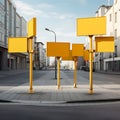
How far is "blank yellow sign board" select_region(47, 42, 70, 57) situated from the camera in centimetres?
2153

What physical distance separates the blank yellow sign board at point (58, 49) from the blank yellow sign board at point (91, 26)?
309 centimetres

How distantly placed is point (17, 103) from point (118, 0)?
7172cm

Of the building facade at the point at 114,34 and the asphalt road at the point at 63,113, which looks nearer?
the asphalt road at the point at 63,113

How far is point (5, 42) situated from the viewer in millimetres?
79500

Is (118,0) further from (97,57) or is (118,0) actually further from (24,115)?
(24,115)

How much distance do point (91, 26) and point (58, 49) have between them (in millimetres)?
3743

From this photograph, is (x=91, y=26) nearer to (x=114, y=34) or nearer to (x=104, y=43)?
(x=104, y=43)

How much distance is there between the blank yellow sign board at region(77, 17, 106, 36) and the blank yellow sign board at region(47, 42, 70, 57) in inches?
122

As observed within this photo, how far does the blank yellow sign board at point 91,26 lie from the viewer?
1832 centimetres

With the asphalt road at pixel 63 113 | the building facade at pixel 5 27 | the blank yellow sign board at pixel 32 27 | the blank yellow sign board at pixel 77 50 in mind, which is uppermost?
the building facade at pixel 5 27

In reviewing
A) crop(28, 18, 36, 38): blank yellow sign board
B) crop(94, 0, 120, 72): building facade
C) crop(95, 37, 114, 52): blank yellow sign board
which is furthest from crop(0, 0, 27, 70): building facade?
crop(95, 37, 114, 52): blank yellow sign board

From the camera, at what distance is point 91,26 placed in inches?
731

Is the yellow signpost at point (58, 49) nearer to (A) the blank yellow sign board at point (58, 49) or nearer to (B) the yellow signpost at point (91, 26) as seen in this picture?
(A) the blank yellow sign board at point (58, 49)

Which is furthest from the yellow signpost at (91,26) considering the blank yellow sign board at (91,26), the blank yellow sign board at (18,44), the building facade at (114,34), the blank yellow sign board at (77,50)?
the building facade at (114,34)
